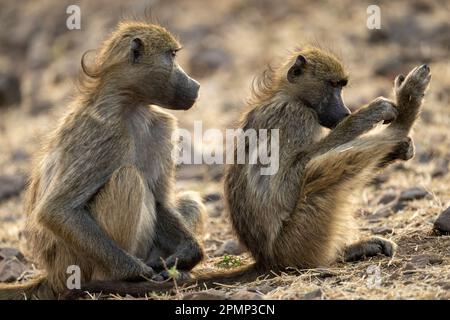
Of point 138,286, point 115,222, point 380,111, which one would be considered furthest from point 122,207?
point 380,111

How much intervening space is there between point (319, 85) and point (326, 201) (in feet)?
2.10

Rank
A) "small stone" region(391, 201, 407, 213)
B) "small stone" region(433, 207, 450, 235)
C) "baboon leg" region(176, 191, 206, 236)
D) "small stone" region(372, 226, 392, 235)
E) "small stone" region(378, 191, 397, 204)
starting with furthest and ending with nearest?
1. "small stone" region(378, 191, 397, 204)
2. "small stone" region(391, 201, 407, 213)
3. "small stone" region(372, 226, 392, 235)
4. "baboon leg" region(176, 191, 206, 236)
5. "small stone" region(433, 207, 450, 235)

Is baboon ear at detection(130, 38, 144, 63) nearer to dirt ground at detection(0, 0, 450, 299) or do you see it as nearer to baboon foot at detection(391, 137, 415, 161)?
dirt ground at detection(0, 0, 450, 299)

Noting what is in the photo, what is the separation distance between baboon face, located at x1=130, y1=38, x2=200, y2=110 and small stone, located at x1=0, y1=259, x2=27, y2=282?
1.41 meters

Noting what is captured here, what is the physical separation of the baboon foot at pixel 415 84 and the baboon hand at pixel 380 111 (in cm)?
13

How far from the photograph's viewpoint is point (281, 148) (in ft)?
14.5

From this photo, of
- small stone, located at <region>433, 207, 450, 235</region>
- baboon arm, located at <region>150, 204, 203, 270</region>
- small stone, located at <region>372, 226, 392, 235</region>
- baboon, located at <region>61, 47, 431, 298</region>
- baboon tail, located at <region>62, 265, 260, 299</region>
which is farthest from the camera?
small stone, located at <region>372, 226, 392, 235</region>

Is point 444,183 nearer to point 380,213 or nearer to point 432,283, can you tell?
point 380,213

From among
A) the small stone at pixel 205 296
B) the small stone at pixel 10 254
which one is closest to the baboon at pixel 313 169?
the small stone at pixel 205 296

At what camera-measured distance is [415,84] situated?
14.6 feet

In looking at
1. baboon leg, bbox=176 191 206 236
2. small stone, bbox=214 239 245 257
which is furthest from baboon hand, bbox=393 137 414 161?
small stone, bbox=214 239 245 257

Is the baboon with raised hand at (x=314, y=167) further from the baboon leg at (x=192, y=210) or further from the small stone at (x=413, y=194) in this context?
the small stone at (x=413, y=194)

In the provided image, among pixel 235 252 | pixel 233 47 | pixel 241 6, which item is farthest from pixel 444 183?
pixel 241 6

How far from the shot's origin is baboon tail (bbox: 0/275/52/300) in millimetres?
4395
